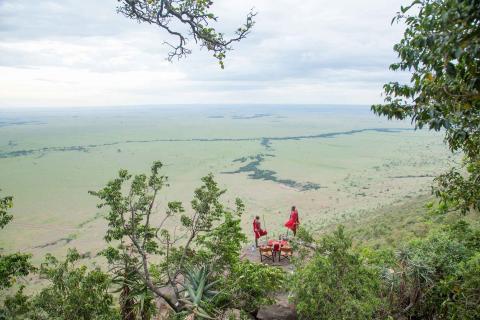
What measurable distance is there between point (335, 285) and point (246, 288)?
145 centimetres

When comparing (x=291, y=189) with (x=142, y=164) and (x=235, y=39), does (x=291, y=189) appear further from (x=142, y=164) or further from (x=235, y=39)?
(x=235, y=39)

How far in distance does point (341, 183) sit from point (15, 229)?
27.0 meters

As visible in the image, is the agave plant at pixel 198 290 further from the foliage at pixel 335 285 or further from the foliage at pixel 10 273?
the foliage at pixel 10 273

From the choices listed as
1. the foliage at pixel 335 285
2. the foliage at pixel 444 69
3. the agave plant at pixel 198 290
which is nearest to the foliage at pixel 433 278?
the foliage at pixel 335 285

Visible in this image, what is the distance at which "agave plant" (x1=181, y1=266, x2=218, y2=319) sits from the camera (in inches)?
220

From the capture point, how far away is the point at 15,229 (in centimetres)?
2364

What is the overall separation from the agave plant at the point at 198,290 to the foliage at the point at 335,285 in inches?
58.2

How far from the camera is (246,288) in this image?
239 inches

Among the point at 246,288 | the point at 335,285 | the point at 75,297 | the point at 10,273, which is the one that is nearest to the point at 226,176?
the point at 10,273

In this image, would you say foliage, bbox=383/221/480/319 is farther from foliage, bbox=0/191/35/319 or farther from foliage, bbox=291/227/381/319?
foliage, bbox=0/191/35/319

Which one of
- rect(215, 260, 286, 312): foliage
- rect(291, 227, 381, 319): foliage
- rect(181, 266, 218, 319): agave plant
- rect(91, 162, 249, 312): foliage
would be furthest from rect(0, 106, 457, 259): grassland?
rect(291, 227, 381, 319): foliage

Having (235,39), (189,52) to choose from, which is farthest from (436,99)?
(189,52)

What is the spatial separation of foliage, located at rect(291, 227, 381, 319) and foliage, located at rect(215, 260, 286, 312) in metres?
0.53

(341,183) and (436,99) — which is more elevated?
(436,99)
